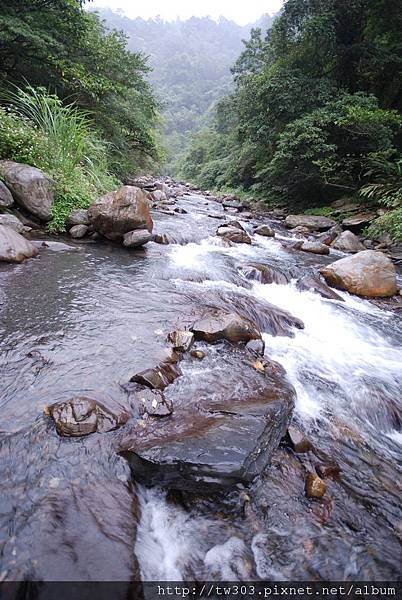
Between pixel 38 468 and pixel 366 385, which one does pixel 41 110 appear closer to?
pixel 38 468

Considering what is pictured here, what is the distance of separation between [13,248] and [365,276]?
18.9 ft

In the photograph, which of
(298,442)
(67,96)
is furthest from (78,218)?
(67,96)

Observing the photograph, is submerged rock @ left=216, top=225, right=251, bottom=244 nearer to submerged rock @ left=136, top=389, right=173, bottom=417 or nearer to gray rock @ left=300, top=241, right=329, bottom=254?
gray rock @ left=300, top=241, right=329, bottom=254

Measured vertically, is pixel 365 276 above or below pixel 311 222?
below

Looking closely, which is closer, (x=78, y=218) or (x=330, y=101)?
(x=78, y=218)

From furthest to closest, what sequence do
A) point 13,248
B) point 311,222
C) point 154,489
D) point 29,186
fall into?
point 311,222, point 29,186, point 13,248, point 154,489

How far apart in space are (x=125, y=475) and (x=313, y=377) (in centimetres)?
207

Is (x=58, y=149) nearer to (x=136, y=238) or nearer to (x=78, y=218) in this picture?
(x=78, y=218)

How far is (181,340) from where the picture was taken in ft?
10.3

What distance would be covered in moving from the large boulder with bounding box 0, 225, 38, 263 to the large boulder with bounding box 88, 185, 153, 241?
4.69 ft

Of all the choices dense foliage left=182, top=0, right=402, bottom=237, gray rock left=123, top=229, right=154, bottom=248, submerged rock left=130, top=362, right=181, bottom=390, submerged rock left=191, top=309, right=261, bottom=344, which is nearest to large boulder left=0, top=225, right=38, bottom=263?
gray rock left=123, top=229, right=154, bottom=248

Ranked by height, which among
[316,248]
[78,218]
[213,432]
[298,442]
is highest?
[316,248]

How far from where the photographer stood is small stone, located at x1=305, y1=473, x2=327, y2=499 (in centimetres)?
Answer: 200

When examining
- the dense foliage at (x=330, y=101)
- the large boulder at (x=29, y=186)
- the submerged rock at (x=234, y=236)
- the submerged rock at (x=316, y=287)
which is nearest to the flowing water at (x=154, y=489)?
the submerged rock at (x=316, y=287)
